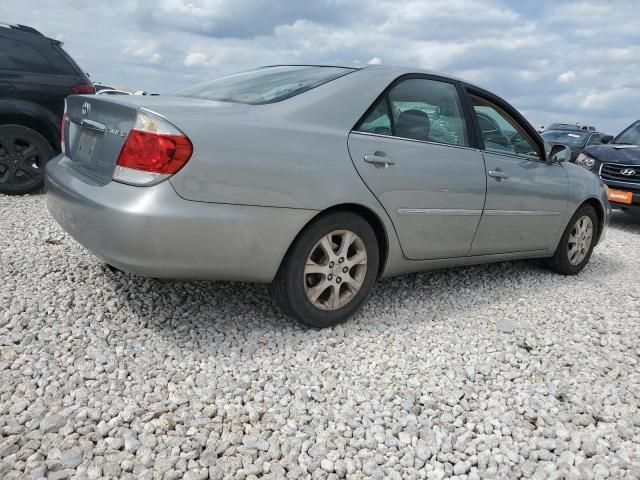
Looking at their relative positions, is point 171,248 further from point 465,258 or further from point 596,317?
point 596,317

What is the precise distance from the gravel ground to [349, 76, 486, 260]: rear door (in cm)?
56

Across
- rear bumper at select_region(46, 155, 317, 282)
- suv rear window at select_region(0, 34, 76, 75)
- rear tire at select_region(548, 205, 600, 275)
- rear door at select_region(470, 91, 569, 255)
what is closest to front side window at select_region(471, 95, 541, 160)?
rear door at select_region(470, 91, 569, 255)

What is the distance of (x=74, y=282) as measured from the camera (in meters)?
3.52

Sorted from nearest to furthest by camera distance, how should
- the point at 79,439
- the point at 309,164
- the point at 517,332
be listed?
1. the point at 79,439
2. the point at 309,164
3. the point at 517,332

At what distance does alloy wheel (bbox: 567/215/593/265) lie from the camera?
4914 mm

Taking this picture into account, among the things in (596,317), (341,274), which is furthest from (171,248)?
(596,317)

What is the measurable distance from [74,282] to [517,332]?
2879mm

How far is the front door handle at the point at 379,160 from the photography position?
312cm

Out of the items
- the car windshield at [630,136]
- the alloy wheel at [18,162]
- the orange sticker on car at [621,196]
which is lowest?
the alloy wheel at [18,162]

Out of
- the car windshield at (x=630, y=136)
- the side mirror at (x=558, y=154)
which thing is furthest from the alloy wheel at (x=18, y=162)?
the car windshield at (x=630, y=136)

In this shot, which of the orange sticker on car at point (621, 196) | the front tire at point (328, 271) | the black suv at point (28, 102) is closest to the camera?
the front tire at point (328, 271)

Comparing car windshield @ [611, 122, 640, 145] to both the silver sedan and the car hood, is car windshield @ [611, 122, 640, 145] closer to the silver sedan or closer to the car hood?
the car hood

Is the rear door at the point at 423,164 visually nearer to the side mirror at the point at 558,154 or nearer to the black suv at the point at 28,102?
the side mirror at the point at 558,154

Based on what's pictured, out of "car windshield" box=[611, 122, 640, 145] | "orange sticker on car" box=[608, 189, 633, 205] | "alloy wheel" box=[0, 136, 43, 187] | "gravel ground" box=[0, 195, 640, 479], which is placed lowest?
"gravel ground" box=[0, 195, 640, 479]
